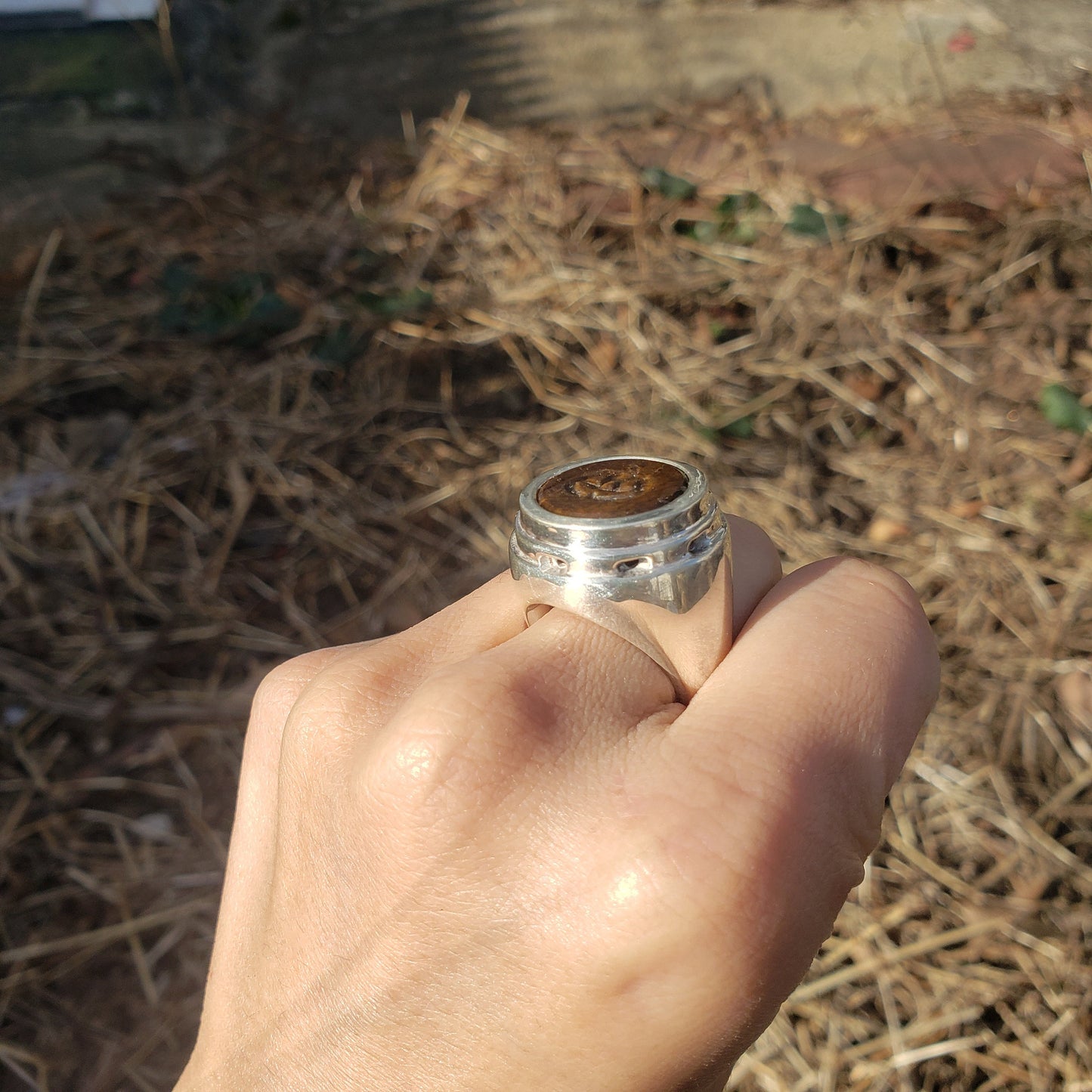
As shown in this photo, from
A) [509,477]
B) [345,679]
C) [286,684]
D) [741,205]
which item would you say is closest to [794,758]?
[345,679]

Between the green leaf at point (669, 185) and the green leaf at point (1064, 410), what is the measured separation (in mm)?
1272

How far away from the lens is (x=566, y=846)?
0.65 metres

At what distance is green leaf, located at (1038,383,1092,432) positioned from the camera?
8.21 ft

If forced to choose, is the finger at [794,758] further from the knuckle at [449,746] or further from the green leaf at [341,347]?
the green leaf at [341,347]

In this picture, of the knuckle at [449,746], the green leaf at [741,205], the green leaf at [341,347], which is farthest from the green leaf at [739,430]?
the knuckle at [449,746]

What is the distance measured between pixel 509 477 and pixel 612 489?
1783mm

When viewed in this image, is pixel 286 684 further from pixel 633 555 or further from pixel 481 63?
pixel 481 63

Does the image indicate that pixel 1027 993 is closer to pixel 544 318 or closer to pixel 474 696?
pixel 474 696

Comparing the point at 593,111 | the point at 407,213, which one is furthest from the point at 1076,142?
the point at 407,213

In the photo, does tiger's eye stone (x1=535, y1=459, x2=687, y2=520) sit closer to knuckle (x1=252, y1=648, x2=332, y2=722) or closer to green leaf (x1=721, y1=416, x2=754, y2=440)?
knuckle (x1=252, y1=648, x2=332, y2=722)

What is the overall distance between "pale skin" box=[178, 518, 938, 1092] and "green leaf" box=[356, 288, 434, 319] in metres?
2.22

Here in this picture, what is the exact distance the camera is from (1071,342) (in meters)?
2.72

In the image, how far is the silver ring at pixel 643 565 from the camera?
77cm

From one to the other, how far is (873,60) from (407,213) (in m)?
2.21
